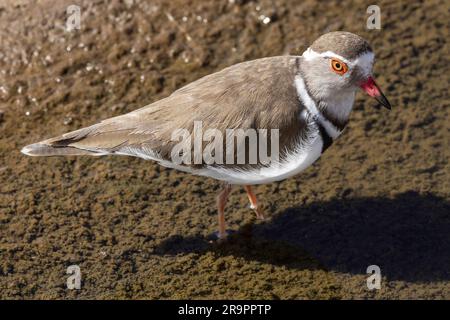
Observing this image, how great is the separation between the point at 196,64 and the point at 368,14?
6.03 feet

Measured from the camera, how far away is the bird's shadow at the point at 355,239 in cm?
595

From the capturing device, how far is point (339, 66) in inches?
236

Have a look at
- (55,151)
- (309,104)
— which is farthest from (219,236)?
(55,151)

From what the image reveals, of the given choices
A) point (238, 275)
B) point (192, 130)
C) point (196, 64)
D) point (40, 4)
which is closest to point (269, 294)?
point (238, 275)

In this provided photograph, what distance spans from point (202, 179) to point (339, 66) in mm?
1557

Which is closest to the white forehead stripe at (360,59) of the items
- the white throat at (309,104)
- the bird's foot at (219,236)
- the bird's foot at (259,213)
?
the white throat at (309,104)

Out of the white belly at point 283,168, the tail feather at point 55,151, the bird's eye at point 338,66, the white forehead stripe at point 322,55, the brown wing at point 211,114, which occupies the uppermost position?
the white forehead stripe at point 322,55

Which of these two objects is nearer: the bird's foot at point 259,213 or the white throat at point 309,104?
the white throat at point 309,104

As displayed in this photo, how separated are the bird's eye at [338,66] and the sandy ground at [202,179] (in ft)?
3.34

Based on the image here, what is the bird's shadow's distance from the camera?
595 cm

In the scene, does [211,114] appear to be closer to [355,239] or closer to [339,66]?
[339,66]

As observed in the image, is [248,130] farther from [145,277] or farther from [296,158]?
[145,277]

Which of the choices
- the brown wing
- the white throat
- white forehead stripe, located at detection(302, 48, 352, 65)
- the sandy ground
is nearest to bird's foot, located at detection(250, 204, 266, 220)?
the sandy ground

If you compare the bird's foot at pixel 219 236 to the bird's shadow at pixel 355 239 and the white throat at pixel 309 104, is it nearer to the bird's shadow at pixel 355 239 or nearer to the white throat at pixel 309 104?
the bird's shadow at pixel 355 239
